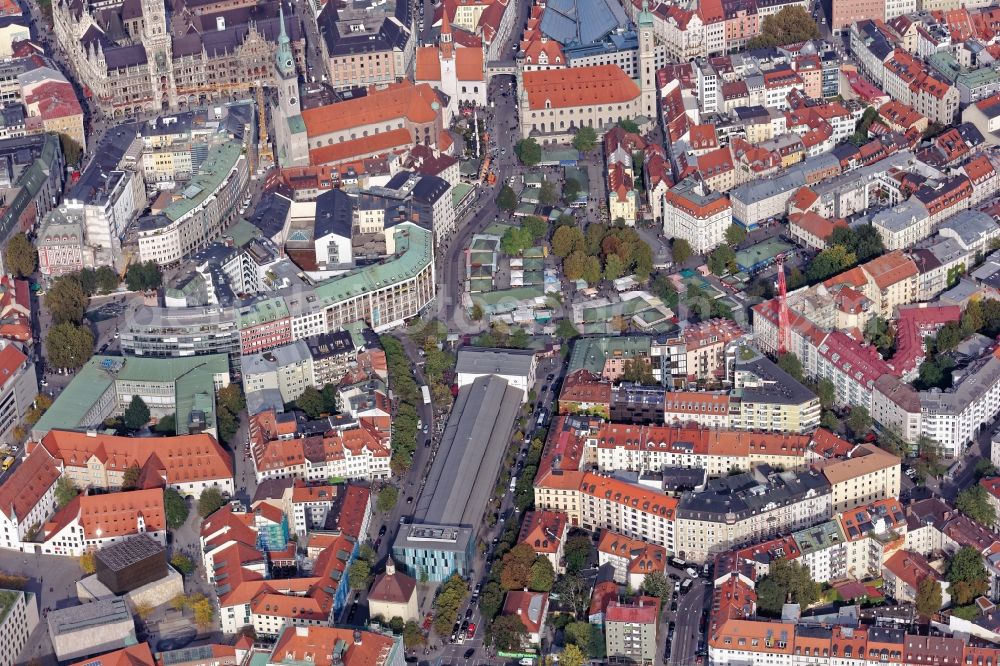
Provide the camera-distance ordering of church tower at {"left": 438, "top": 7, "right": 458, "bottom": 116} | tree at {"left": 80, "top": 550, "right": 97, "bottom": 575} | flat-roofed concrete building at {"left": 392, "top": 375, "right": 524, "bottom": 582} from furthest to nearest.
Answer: church tower at {"left": 438, "top": 7, "right": 458, "bottom": 116} → tree at {"left": 80, "top": 550, "right": 97, "bottom": 575} → flat-roofed concrete building at {"left": 392, "top": 375, "right": 524, "bottom": 582}

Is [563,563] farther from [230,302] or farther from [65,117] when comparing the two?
[65,117]

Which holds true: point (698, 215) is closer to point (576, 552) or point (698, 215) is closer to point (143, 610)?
point (576, 552)

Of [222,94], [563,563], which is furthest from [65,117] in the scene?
[563,563]

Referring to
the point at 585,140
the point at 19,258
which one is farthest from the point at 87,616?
the point at 585,140

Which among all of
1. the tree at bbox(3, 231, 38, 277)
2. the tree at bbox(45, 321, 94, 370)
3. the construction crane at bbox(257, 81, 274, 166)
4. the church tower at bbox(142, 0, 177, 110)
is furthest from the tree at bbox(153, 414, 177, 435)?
the church tower at bbox(142, 0, 177, 110)

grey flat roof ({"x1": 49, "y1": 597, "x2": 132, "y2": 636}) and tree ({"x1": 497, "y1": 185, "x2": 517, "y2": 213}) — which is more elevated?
tree ({"x1": 497, "y1": 185, "x2": 517, "y2": 213})

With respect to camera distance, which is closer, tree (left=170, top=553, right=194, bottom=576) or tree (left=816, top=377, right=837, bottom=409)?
tree (left=170, top=553, right=194, bottom=576)

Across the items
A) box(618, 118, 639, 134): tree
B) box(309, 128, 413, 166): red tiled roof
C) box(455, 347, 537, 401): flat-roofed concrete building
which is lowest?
box(455, 347, 537, 401): flat-roofed concrete building

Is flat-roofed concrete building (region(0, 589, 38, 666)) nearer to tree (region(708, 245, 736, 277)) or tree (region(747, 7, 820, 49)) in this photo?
tree (region(708, 245, 736, 277))
